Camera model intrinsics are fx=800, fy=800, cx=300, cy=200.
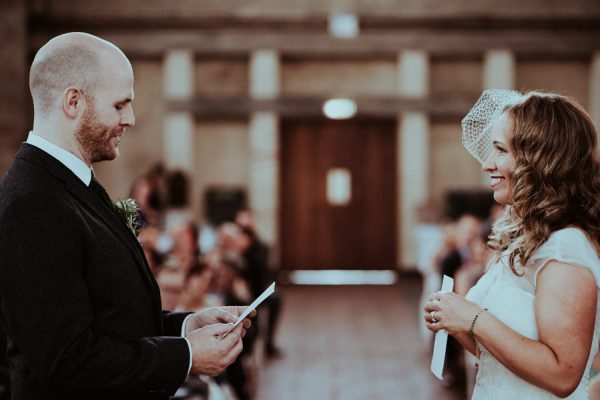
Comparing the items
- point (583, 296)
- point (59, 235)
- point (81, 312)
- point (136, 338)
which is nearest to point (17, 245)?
point (59, 235)

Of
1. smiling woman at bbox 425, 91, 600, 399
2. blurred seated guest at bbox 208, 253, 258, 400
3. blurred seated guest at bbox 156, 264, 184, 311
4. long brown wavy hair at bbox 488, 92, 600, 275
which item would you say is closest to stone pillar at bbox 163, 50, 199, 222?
blurred seated guest at bbox 208, 253, 258, 400

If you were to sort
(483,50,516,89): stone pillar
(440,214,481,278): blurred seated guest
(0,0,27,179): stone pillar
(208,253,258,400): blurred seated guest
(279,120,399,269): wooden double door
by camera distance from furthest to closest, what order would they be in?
(279,120,399,269): wooden double door, (483,50,516,89): stone pillar, (0,0,27,179): stone pillar, (440,214,481,278): blurred seated guest, (208,253,258,400): blurred seated guest

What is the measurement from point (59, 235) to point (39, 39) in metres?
11.3

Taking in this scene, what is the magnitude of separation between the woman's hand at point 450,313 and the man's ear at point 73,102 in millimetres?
1007

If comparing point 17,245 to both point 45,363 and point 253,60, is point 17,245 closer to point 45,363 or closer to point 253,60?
point 45,363

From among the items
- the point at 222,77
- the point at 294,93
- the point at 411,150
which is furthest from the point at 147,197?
the point at 411,150

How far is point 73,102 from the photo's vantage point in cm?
182

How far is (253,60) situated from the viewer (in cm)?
1212

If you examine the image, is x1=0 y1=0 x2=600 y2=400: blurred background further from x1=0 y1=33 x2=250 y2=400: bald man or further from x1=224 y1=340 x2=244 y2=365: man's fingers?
x1=0 y1=33 x2=250 y2=400: bald man

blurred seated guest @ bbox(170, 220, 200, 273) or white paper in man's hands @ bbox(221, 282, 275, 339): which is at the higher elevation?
white paper in man's hands @ bbox(221, 282, 275, 339)

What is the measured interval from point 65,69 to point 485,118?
3.97 feet

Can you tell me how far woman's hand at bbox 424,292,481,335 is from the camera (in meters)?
2.03

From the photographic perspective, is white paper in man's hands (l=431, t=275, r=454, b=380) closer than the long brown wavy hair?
No

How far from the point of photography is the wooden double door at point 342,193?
1259cm
